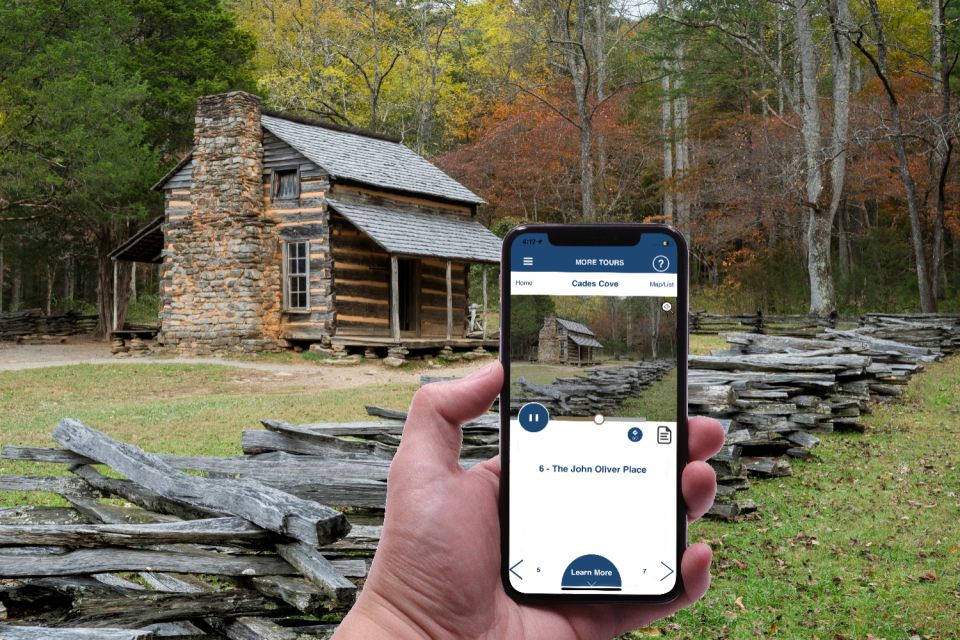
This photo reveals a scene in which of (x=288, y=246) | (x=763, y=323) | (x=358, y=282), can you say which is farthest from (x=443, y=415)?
(x=763, y=323)

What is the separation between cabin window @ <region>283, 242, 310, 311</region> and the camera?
24156 mm

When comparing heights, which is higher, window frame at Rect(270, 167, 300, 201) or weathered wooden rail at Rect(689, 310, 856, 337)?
window frame at Rect(270, 167, 300, 201)

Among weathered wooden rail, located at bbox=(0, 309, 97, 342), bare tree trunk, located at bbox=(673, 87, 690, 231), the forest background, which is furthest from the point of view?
weathered wooden rail, located at bbox=(0, 309, 97, 342)

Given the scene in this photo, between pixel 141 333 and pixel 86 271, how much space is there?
65.6 ft

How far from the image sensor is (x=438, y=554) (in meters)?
2.04

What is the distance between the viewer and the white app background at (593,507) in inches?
84.5

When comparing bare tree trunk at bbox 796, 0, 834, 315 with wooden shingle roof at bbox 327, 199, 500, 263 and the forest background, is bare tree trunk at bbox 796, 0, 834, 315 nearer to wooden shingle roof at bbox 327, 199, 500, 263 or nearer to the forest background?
→ the forest background

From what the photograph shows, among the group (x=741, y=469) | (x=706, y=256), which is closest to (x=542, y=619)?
(x=741, y=469)

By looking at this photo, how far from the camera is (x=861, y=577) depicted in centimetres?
620

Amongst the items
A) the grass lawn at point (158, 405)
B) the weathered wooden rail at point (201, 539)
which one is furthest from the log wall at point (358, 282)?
the weathered wooden rail at point (201, 539)

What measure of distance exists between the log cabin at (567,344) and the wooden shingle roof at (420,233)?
18.5 meters

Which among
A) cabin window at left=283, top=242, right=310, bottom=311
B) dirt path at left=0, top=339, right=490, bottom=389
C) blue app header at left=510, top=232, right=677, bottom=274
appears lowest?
dirt path at left=0, top=339, right=490, bottom=389

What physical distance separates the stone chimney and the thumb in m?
22.2

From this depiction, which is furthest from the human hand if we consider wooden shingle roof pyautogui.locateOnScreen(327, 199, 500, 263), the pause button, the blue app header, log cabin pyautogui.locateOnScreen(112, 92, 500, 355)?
log cabin pyautogui.locateOnScreen(112, 92, 500, 355)
